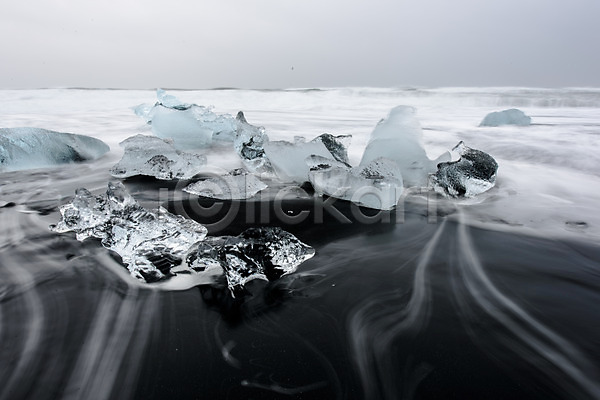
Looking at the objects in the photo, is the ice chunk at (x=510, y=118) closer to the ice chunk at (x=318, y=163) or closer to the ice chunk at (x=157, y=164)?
the ice chunk at (x=318, y=163)

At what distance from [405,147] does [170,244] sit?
1.81 meters

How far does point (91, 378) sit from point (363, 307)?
768 mm

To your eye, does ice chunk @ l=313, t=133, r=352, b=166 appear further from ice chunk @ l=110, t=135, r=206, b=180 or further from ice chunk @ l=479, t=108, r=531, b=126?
ice chunk @ l=479, t=108, r=531, b=126

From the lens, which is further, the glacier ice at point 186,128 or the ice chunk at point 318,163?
the glacier ice at point 186,128

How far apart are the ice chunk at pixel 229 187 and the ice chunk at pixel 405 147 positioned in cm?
79

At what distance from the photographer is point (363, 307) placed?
1.11 meters

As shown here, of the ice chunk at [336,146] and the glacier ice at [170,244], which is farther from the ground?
A: the ice chunk at [336,146]

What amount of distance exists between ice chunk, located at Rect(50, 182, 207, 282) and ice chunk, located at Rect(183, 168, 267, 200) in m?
0.62

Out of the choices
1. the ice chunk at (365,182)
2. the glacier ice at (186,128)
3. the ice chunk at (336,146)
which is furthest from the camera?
the glacier ice at (186,128)

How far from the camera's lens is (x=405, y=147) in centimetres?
252

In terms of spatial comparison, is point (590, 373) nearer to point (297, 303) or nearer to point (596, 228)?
point (297, 303)

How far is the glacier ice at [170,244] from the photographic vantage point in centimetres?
120

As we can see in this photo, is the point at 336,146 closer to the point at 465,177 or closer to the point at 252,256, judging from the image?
the point at 465,177

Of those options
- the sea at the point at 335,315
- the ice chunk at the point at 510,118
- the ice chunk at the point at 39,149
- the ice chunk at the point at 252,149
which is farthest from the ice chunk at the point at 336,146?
the ice chunk at the point at 510,118
